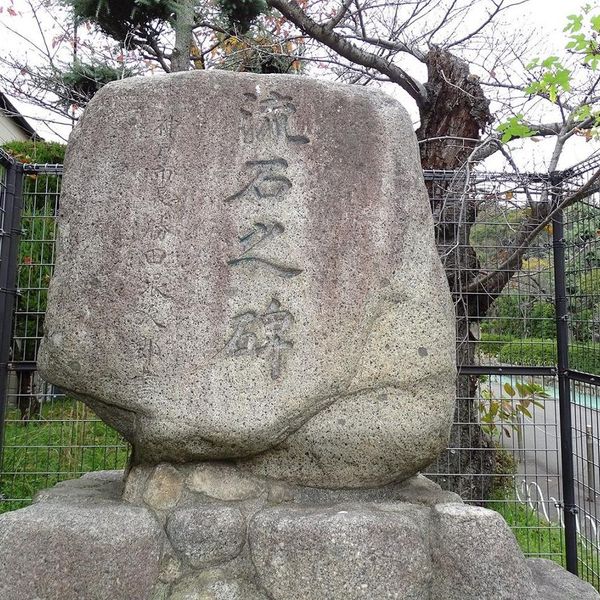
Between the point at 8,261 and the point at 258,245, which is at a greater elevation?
the point at 8,261

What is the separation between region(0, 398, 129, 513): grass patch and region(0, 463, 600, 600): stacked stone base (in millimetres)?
2150

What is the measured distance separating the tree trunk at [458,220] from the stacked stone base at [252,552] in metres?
2.11

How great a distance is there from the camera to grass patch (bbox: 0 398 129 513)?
395 centimetres

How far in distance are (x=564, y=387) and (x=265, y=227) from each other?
2.36 meters

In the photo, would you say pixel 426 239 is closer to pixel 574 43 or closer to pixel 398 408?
pixel 398 408

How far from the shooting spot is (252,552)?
1769 mm

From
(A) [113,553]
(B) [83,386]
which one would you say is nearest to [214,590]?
(A) [113,553]

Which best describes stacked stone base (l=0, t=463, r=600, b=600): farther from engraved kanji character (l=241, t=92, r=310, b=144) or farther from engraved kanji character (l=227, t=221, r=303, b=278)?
engraved kanji character (l=241, t=92, r=310, b=144)

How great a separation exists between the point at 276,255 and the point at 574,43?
2.28 meters

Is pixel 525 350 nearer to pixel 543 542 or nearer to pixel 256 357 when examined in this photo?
pixel 543 542

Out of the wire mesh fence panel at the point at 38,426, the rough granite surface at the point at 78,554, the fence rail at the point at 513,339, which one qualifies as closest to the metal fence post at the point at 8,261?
the fence rail at the point at 513,339

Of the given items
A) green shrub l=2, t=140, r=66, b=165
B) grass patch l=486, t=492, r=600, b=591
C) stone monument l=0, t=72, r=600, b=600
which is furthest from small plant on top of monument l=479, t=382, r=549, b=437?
green shrub l=2, t=140, r=66, b=165

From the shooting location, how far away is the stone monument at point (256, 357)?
171cm

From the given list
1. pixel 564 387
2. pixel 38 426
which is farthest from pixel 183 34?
pixel 564 387
